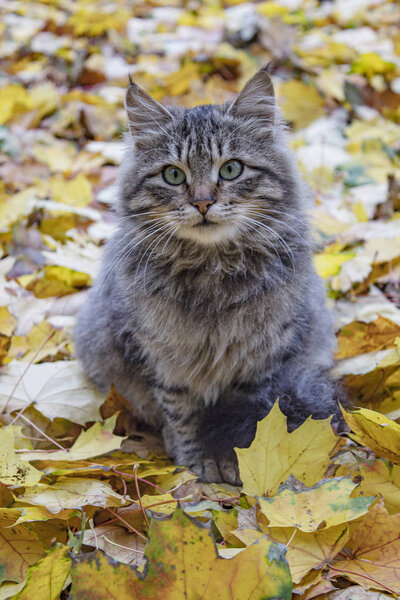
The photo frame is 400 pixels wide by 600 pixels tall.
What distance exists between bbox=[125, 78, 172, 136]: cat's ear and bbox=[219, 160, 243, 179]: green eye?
11.6 inches

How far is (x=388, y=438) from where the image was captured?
57.4 inches

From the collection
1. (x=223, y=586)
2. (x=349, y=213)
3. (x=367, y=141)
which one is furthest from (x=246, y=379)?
(x=367, y=141)

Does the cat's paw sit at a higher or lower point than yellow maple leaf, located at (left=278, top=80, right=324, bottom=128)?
lower

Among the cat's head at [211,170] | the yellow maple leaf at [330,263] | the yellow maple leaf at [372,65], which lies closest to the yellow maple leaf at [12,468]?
the cat's head at [211,170]

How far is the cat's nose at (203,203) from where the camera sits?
5.93 ft

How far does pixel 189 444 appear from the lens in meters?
2.01

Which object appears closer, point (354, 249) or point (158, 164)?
point (158, 164)

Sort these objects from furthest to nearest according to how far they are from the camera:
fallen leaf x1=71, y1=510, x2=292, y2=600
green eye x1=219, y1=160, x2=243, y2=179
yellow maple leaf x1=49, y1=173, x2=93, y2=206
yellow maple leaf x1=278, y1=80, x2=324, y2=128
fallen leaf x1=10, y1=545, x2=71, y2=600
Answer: yellow maple leaf x1=278, y1=80, x2=324, y2=128
yellow maple leaf x1=49, y1=173, x2=93, y2=206
green eye x1=219, y1=160, x2=243, y2=179
fallen leaf x1=10, y1=545, x2=71, y2=600
fallen leaf x1=71, y1=510, x2=292, y2=600

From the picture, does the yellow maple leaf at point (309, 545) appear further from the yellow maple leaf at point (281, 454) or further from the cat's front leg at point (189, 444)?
the cat's front leg at point (189, 444)

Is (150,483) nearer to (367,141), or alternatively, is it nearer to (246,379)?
(246,379)

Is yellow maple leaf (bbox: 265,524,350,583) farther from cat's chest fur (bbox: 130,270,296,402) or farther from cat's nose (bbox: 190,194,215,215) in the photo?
cat's nose (bbox: 190,194,215,215)

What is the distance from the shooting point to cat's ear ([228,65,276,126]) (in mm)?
1984

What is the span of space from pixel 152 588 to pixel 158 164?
1335 mm

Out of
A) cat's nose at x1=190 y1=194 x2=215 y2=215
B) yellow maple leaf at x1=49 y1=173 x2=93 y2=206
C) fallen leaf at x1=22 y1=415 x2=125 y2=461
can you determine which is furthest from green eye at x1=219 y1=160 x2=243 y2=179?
yellow maple leaf at x1=49 y1=173 x2=93 y2=206
